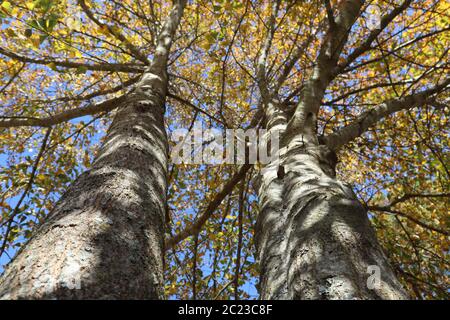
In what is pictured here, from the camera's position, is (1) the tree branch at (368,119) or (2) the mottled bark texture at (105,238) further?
(1) the tree branch at (368,119)

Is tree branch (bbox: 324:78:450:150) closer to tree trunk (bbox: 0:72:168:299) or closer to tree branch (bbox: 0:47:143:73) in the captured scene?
tree trunk (bbox: 0:72:168:299)

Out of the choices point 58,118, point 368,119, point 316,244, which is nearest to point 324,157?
point 368,119

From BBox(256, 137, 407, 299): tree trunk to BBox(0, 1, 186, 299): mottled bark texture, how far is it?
55 centimetres

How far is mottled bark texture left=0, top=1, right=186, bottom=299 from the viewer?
923 mm

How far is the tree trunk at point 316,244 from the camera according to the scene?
1136mm

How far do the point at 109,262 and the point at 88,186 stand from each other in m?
0.54

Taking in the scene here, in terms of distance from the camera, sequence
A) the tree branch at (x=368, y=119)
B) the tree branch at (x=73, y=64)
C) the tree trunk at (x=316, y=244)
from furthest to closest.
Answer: the tree branch at (x=73, y=64), the tree branch at (x=368, y=119), the tree trunk at (x=316, y=244)

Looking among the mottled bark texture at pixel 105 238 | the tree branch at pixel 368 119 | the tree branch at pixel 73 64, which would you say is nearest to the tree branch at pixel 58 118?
the tree branch at pixel 73 64

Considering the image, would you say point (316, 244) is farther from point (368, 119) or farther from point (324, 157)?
point (368, 119)

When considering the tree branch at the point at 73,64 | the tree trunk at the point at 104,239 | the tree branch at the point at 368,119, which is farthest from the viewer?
the tree branch at the point at 73,64

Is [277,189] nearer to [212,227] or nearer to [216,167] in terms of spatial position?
[212,227]

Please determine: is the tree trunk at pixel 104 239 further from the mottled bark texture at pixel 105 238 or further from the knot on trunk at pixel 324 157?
the knot on trunk at pixel 324 157

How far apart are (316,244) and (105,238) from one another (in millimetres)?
833
